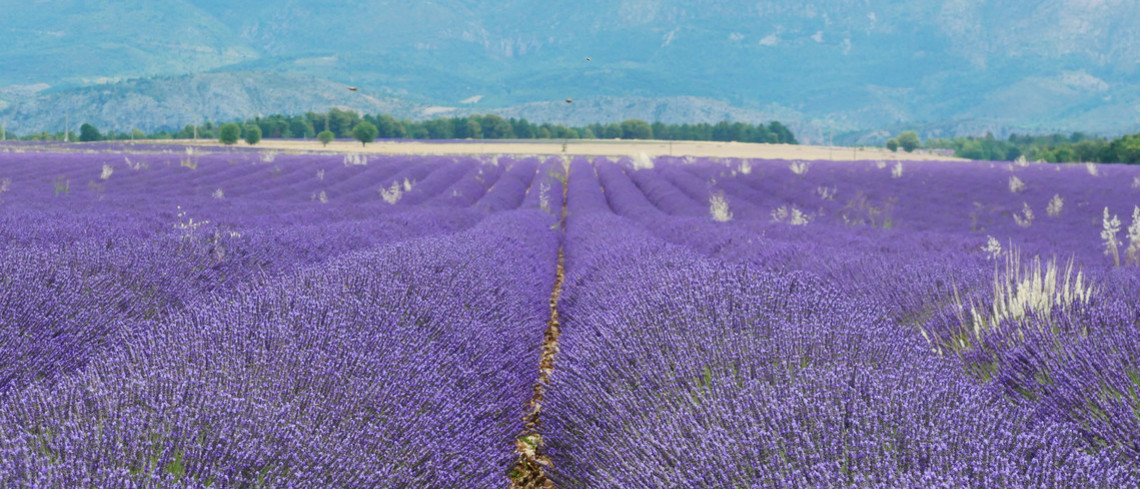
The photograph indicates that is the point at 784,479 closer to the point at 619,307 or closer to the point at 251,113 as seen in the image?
the point at 619,307

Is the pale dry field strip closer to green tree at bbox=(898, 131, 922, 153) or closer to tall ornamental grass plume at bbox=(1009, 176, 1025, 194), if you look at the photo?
green tree at bbox=(898, 131, 922, 153)

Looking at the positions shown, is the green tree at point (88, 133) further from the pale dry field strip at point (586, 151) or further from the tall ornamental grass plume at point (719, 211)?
the tall ornamental grass plume at point (719, 211)

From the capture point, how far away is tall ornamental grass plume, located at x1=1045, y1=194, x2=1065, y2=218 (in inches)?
465

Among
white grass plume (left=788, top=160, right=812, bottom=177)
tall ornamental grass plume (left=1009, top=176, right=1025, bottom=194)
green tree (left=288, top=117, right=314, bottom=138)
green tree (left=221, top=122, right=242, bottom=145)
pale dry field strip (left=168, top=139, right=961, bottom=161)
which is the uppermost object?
green tree (left=288, top=117, right=314, bottom=138)

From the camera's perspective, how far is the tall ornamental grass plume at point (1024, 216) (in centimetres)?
1065

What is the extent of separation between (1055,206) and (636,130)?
79480 millimetres

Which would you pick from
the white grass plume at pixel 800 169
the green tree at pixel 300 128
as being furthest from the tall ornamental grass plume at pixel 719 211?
the green tree at pixel 300 128

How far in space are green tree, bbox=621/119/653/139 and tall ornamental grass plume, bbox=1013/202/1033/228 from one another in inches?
3085

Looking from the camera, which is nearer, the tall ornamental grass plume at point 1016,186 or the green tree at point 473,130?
the tall ornamental grass plume at point 1016,186

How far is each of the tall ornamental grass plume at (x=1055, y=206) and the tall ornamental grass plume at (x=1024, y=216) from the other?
0.26 m

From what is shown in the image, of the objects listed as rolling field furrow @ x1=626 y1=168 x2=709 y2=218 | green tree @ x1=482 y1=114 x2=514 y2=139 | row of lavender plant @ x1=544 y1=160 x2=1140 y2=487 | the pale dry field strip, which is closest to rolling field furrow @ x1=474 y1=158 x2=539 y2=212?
rolling field furrow @ x1=626 y1=168 x2=709 y2=218

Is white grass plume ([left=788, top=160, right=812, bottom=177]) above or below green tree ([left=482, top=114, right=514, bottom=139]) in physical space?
below

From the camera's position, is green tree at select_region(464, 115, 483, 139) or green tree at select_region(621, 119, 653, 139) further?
green tree at select_region(621, 119, 653, 139)

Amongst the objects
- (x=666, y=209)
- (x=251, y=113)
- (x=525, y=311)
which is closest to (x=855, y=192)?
(x=666, y=209)
